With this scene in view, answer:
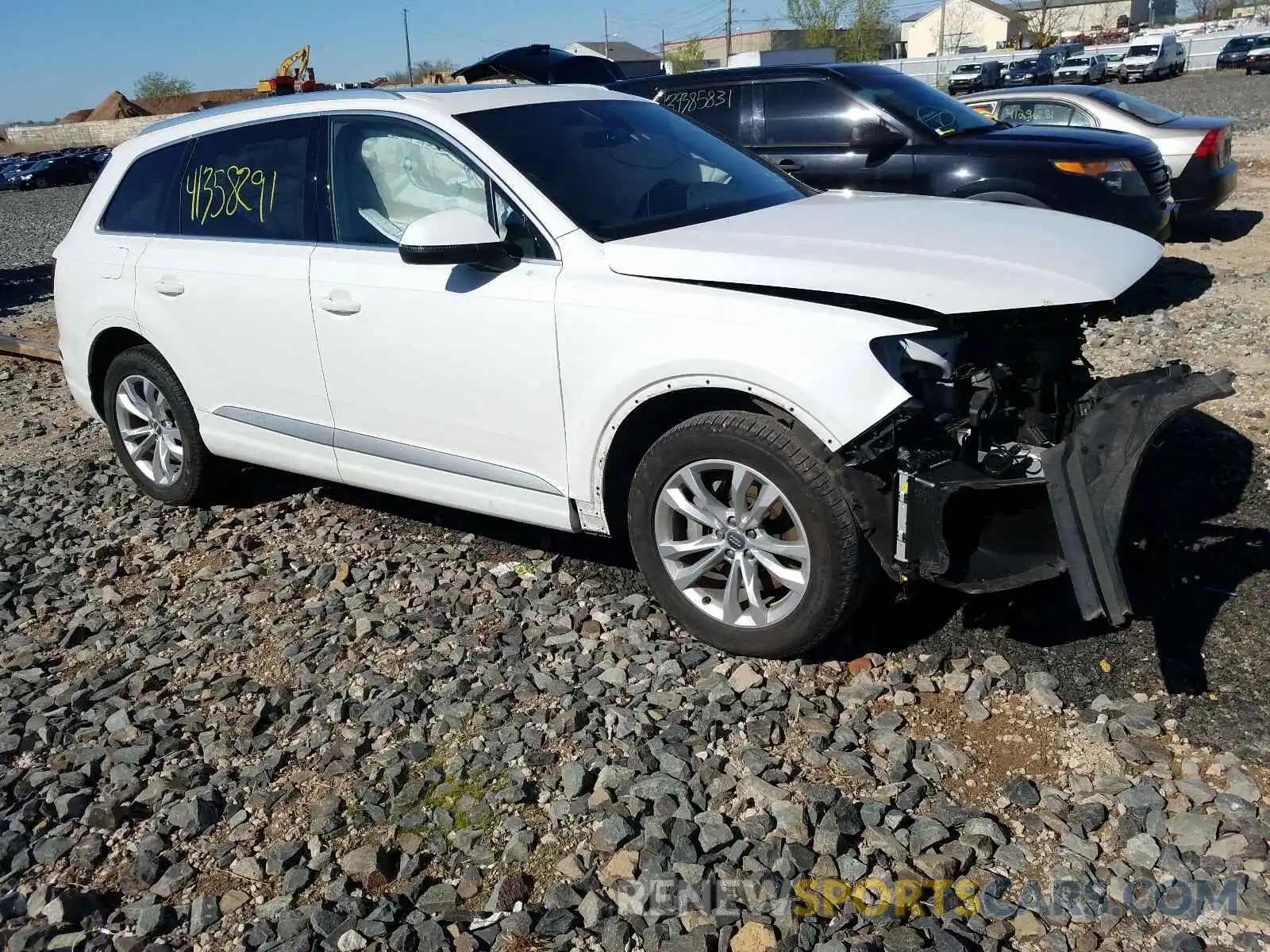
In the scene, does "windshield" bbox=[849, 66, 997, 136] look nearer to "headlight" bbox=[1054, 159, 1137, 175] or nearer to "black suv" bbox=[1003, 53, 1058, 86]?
"headlight" bbox=[1054, 159, 1137, 175]

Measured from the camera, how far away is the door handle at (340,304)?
13.9 ft

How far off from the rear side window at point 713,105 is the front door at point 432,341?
197 inches

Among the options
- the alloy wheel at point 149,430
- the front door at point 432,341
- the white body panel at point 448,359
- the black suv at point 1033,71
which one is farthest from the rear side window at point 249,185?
the black suv at point 1033,71

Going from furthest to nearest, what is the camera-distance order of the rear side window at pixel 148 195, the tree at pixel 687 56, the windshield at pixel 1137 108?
1. the tree at pixel 687 56
2. the windshield at pixel 1137 108
3. the rear side window at pixel 148 195

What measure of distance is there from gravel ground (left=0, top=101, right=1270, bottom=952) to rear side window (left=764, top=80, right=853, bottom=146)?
4301mm

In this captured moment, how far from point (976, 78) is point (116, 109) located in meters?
48.0

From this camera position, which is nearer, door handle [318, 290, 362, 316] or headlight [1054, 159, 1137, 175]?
door handle [318, 290, 362, 316]

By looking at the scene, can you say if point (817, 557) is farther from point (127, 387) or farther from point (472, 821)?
point (127, 387)

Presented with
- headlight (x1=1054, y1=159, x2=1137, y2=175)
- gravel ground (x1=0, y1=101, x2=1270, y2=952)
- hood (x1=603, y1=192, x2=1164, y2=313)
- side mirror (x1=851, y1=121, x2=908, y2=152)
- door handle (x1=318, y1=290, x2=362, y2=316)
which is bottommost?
gravel ground (x1=0, y1=101, x2=1270, y2=952)

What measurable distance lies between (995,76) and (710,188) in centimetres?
4467

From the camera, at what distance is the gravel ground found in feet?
8.76

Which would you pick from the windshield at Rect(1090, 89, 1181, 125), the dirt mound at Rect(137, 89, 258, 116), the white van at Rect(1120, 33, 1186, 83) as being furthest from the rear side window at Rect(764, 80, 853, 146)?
the dirt mound at Rect(137, 89, 258, 116)
